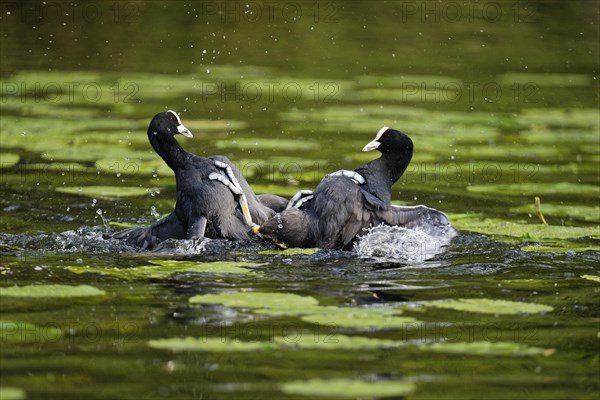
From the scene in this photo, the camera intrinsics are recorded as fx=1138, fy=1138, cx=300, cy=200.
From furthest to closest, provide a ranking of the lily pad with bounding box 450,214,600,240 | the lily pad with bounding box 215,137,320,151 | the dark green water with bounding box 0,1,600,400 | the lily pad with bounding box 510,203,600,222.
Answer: the lily pad with bounding box 215,137,320,151 < the lily pad with bounding box 510,203,600,222 < the lily pad with bounding box 450,214,600,240 < the dark green water with bounding box 0,1,600,400

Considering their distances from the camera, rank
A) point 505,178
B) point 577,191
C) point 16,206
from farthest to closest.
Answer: point 505,178
point 577,191
point 16,206

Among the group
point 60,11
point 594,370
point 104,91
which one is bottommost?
point 594,370

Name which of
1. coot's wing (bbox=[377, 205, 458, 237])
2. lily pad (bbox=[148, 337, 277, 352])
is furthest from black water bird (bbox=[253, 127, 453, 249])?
lily pad (bbox=[148, 337, 277, 352])

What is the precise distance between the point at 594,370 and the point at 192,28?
15.7 meters

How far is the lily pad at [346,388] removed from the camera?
4.97 meters

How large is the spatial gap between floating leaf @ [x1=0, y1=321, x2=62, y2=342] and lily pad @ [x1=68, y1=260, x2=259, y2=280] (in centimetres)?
124

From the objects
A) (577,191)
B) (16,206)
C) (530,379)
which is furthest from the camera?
(577,191)

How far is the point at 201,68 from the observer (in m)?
18.3

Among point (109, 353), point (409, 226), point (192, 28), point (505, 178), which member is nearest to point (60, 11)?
point (192, 28)

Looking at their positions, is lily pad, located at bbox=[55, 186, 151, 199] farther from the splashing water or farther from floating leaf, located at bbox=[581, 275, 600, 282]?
floating leaf, located at bbox=[581, 275, 600, 282]

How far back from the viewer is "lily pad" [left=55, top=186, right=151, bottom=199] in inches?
408

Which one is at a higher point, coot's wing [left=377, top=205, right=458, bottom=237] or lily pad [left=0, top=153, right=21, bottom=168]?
lily pad [left=0, top=153, right=21, bottom=168]

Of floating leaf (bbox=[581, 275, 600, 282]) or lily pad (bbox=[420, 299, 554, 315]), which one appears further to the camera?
floating leaf (bbox=[581, 275, 600, 282])

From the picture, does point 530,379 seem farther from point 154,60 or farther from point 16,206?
point 154,60
